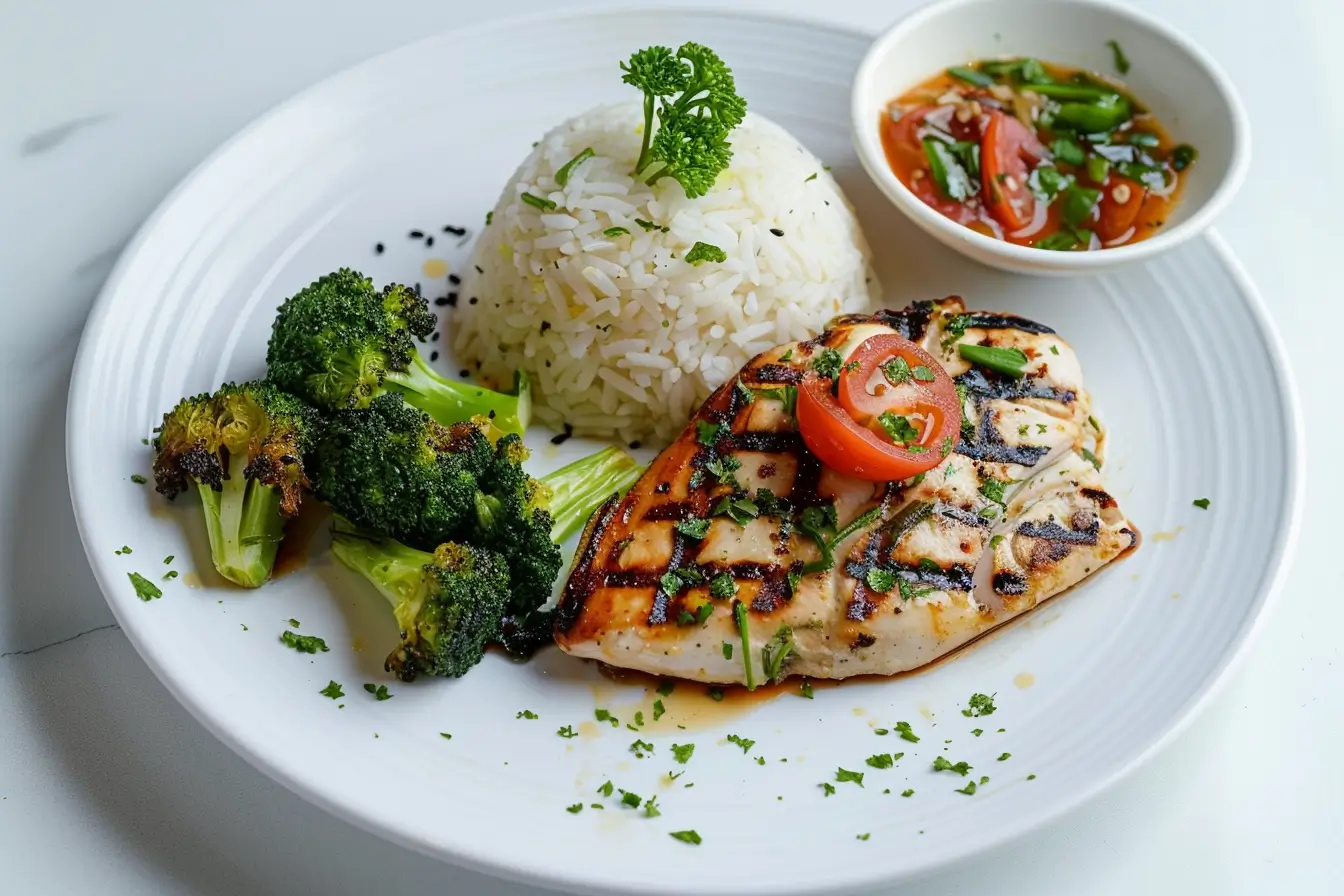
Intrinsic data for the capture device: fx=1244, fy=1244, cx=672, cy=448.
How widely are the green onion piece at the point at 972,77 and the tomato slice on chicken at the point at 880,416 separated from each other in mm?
1741

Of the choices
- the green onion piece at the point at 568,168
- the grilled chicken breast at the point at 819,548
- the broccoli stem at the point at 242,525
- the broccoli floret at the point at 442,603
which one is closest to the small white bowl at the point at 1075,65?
the grilled chicken breast at the point at 819,548

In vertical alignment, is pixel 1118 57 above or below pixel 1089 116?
above

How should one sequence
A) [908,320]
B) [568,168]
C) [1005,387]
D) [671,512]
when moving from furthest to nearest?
[568,168] < [908,320] < [1005,387] < [671,512]

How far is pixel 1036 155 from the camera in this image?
4.76 m

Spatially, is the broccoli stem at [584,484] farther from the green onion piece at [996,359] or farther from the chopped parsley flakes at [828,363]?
the green onion piece at [996,359]

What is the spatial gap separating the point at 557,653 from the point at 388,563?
57cm

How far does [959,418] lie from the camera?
12.2 feet

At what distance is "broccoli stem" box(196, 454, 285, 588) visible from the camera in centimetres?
371

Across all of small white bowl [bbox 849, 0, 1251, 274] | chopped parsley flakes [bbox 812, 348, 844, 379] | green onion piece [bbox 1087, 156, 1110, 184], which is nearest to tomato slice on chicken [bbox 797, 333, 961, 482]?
chopped parsley flakes [bbox 812, 348, 844, 379]

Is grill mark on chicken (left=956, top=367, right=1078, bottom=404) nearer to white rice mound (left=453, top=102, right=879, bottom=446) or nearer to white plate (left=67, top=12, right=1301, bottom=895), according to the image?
white plate (left=67, top=12, right=1301, bottom=895)

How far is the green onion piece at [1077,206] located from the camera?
15.1ft

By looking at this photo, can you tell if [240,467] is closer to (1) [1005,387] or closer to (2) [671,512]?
Result: (2) [671,512]

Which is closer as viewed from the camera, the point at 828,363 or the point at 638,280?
the point at 828,363

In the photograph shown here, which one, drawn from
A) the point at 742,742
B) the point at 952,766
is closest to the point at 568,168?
the point at 742,742
